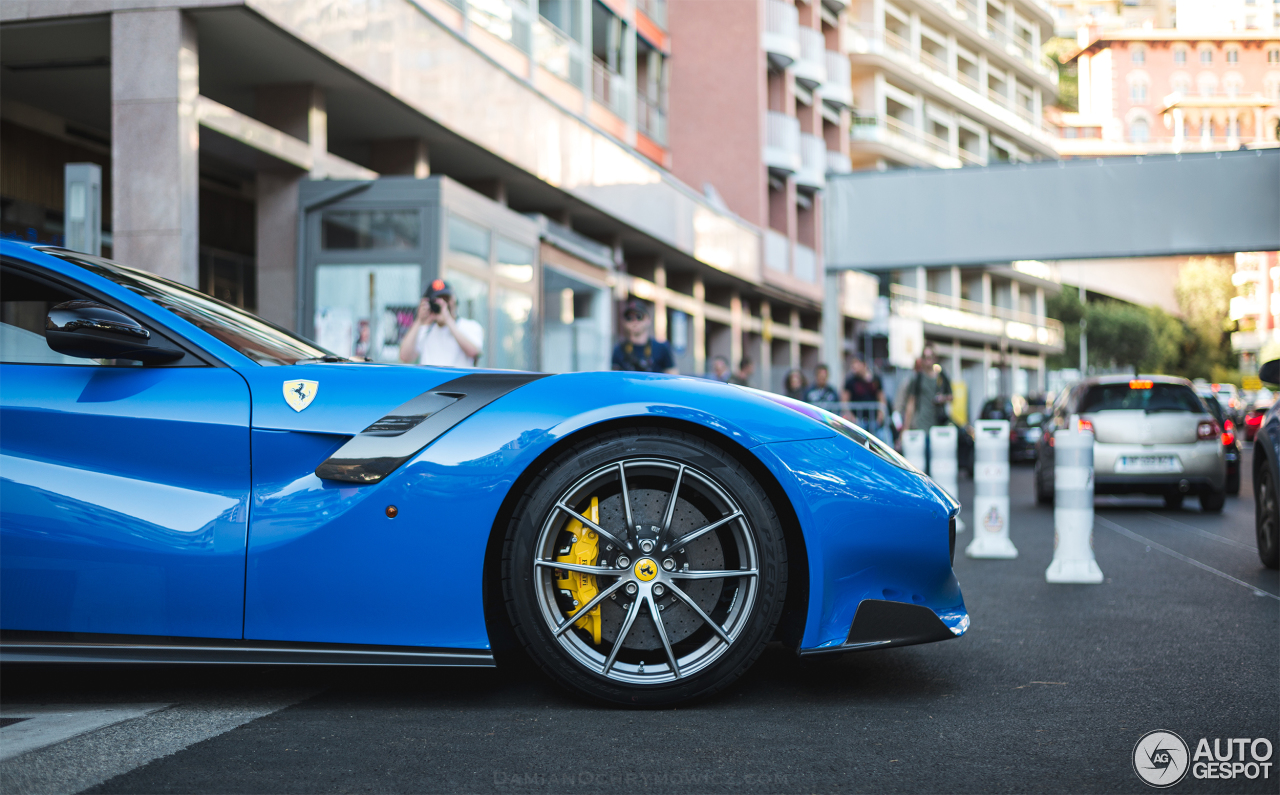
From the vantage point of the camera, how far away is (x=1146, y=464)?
11984 mm

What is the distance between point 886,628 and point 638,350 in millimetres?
5733

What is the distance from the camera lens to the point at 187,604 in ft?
10.6

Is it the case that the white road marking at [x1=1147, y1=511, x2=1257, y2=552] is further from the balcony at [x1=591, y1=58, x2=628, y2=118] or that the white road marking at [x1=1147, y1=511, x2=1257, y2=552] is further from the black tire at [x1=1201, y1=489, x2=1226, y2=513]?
the balcony at [x1=591, y1=58, x2=628, y2=118]

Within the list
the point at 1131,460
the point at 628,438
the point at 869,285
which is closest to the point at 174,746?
the point at 628,438

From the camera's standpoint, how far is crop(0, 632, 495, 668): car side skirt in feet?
10.6

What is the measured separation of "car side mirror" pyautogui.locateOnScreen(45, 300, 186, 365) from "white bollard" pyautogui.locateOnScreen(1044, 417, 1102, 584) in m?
4.86

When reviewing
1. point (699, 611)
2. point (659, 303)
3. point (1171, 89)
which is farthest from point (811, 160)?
point (1171, 89)

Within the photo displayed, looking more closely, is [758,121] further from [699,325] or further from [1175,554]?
[1175,554]

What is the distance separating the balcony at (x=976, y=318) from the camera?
54000 mm

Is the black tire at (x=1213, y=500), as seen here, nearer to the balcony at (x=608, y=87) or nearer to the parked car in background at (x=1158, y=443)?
the parked car in background at (x=1158, y=443)

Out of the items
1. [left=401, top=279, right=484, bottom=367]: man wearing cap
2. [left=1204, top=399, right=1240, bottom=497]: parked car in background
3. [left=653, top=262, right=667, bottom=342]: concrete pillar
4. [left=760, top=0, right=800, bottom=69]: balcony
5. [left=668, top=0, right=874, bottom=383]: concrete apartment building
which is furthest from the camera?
[left=760, top=0, right=800, bottom=69]: balcony

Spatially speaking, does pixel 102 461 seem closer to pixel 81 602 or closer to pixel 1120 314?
pixel 81 602

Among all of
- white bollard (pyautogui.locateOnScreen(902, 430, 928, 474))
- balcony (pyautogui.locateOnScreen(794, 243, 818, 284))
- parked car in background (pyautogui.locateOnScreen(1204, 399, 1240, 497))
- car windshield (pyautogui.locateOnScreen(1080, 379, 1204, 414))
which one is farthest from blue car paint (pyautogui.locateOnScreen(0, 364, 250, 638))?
balcony (pyautogui.locateOnScreen(794, 243, 818, 284))

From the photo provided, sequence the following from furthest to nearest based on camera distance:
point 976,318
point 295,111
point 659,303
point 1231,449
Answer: point 976,318
point 659,303
point 1231,449
point 295,111
